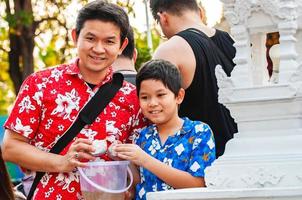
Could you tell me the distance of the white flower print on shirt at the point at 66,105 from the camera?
603 centimetres

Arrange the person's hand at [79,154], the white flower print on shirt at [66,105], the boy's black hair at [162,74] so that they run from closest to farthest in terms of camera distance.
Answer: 1. the person's hand at [79,154]
2. the white flower print on shirt at [66,105]
3. the boy's black hair at [162,74]

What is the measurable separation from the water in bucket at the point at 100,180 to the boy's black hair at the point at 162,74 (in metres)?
0.56

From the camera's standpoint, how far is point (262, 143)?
548cm

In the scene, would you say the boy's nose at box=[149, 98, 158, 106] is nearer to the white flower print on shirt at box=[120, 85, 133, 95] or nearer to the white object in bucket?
the white flower print on shirt at box=[120, 85, 133, 95]

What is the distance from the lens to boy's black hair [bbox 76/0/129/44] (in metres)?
6.09

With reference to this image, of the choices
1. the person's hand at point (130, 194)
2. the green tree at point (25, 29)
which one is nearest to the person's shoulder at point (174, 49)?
the person's hand at point (130, 194)

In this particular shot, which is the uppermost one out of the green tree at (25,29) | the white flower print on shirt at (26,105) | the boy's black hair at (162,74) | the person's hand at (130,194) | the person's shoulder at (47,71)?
the person's shoulder at (47,71)

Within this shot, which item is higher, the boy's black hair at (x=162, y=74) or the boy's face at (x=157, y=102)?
the boy's black hair at (x=162, y=74)

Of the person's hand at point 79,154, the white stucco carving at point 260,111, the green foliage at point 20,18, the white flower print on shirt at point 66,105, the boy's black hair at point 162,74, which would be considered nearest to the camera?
the white stucco carving at point 260,111

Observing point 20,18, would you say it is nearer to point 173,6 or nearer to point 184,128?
point 173,6

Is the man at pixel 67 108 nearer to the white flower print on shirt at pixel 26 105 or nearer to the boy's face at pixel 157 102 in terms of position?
the white flower print on shirt at pixel 26 105

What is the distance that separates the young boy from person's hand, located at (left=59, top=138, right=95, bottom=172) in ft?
0.49

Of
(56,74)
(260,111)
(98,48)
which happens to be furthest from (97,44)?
(260,111)

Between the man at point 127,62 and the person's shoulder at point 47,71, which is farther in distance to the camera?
the man at point 127,62
